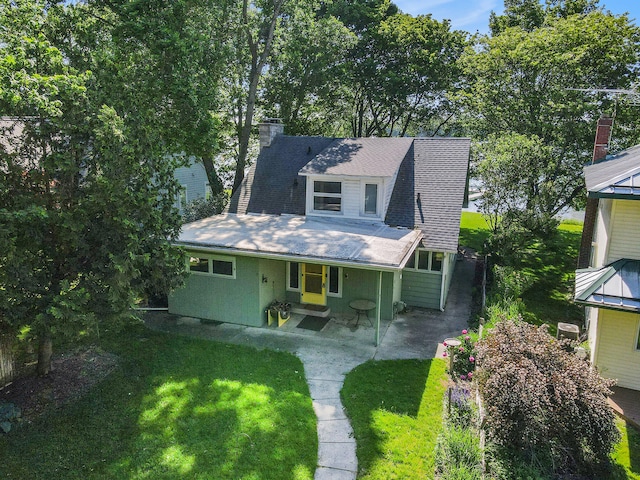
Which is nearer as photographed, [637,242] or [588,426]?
[588,426]

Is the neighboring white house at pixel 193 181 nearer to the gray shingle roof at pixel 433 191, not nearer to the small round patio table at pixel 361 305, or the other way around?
the gray shingle roof at pixel 433 191

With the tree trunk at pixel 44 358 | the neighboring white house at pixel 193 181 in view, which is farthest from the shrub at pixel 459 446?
the neighboring white house at pixel 193 181

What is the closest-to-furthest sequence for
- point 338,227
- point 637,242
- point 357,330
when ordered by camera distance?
point 637,242
point 357,330
point 338,227

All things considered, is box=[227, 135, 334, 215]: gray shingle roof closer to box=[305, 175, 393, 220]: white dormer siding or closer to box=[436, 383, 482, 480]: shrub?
box=[305, 175, 393, 220]: white dormer siding

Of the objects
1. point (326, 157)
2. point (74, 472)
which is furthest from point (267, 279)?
point (74, 472)

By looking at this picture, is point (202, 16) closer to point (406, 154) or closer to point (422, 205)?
point (406, 154)

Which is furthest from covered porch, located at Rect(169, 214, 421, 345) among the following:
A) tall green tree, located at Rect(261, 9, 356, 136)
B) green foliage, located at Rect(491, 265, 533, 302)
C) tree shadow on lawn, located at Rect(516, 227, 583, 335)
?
tall green tree, located at Rect(261, 9, 356, 136)
